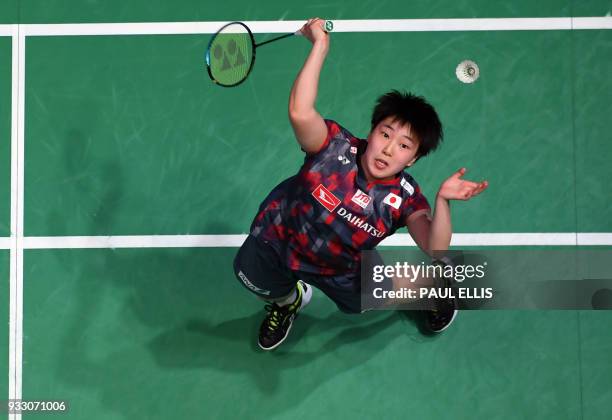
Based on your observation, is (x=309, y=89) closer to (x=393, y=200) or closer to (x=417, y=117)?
(x=417, y=117)

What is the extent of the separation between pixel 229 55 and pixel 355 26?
1.43 metres

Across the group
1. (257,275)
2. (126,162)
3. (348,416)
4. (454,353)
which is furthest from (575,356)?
(126,162)

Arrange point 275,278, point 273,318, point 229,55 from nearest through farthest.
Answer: point 229,55, point 275,278, point 273,318

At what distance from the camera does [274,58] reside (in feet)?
18.2

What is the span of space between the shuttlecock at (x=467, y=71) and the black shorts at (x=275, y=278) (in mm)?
1875

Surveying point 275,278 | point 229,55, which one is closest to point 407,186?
point 275,278

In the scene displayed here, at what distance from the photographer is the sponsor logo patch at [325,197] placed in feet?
13.3

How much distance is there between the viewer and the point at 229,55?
177 inches

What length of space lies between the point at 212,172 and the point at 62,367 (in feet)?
5.67

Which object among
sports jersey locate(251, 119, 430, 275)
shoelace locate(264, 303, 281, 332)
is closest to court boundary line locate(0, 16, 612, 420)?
shoelace locate(264, 303, 281, 332)

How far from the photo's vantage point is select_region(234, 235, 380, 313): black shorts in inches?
180

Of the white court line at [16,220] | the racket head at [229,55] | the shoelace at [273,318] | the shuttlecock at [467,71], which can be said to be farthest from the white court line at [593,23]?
the white court line at [16,220]

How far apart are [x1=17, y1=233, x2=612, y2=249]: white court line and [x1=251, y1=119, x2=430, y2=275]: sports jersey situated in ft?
3.62

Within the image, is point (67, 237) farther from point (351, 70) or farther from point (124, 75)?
point (351, 70)
